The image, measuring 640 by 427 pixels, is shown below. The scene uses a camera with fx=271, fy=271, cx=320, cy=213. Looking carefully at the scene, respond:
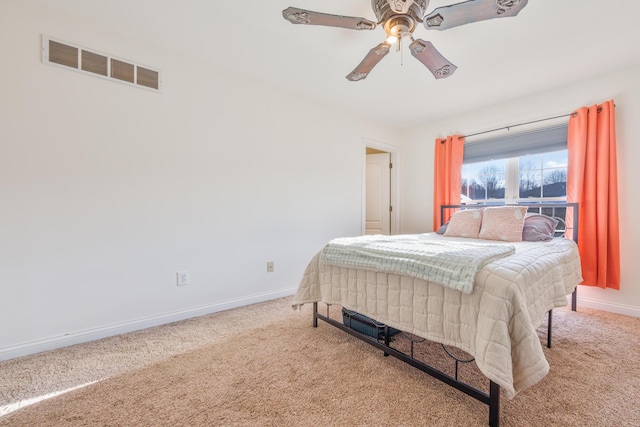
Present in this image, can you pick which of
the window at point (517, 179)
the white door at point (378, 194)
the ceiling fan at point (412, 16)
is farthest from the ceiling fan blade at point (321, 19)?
the white door at point (378, 194)

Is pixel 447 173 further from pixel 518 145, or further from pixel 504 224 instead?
pixel 504 224

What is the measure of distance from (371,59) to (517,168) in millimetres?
2553

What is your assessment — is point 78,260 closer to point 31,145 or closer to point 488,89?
point 31,145

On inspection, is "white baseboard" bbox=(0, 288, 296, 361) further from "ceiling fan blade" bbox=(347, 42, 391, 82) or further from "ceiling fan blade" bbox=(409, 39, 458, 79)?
"ceiling fan blade" bbox=(409, 39, 458, 79)

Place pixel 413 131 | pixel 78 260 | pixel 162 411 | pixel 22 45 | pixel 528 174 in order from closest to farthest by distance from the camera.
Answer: pixel 162 411
pixel 22 45
pixel 78 260
pixel 528 174
pixel 413 131

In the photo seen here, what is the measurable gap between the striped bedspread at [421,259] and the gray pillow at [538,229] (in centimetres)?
110

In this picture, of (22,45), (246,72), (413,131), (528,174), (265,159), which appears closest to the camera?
(22,45)

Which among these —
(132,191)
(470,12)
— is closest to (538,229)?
(470,12)

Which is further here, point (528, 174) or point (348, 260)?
point (528, 174)

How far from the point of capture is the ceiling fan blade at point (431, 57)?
5.51 ft

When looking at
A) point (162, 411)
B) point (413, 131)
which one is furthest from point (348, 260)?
point (413, 131)

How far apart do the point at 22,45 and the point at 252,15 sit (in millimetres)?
1532

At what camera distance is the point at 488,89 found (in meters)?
3.00

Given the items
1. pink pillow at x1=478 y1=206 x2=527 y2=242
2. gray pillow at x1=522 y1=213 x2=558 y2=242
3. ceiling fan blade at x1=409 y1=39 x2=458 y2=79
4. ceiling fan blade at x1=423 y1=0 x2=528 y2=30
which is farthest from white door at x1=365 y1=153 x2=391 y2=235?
ceiling fan blade at x1=423 y1=0 x2=528 y2=30
